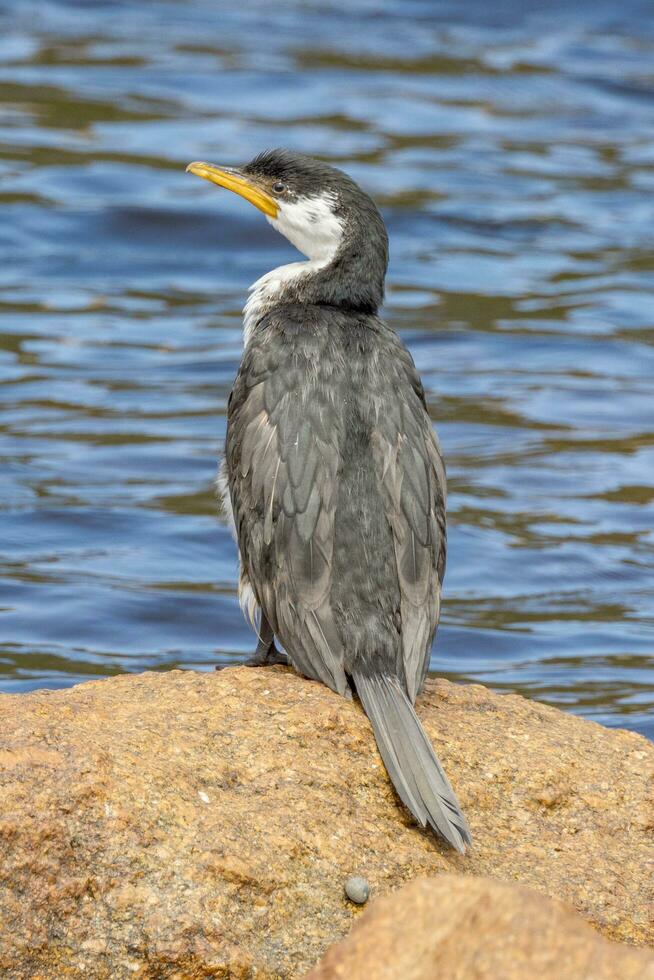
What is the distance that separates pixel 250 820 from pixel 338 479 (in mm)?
1366

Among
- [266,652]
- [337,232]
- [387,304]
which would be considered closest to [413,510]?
[266,652]

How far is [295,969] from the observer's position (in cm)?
419

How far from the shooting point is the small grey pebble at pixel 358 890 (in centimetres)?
432

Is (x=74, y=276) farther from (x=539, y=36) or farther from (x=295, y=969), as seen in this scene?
(x=295, y=969)

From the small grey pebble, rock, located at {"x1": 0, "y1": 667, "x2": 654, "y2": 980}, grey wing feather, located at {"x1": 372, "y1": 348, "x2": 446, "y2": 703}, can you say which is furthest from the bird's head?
the small grey pebble

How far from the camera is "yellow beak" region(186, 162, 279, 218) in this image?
21.0 feet

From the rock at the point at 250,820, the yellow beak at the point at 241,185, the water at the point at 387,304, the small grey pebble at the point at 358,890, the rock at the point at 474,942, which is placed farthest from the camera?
the water at the point at 387,304

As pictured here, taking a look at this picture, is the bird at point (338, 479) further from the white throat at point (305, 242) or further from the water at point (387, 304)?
the water at point (387, 304)

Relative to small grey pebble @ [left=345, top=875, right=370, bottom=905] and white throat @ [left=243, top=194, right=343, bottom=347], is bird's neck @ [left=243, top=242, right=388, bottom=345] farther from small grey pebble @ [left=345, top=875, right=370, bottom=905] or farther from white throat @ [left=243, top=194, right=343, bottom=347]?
small grey pebble @ [left=345, top=875, right=370, bottom=905]

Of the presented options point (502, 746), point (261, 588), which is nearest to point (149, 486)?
point (261, 588)

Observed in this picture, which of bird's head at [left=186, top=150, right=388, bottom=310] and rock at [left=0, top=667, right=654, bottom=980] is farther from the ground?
bird's head at [left=186, top=150, right=388, bottom=310]

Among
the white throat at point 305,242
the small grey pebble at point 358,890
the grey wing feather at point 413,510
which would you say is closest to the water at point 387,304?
the grey wing feather at point 413,510

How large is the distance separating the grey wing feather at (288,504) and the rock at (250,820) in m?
0.15

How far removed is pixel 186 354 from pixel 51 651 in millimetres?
5517
